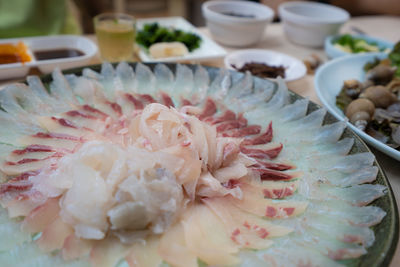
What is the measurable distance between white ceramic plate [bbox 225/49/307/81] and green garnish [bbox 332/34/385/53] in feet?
1.84

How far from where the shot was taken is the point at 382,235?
918 millimetres

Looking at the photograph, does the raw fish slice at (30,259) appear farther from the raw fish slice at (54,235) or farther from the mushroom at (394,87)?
the mushroom at (394,87)

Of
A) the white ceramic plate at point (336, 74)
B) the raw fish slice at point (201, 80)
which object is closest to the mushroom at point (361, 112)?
the white ceramic plate at point (336, 74)

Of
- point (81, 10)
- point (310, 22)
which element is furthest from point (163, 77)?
point (81, 10)

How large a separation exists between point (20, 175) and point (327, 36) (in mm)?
2430

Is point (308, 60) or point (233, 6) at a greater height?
point (233, 6)

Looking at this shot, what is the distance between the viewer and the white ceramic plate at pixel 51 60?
1.87m

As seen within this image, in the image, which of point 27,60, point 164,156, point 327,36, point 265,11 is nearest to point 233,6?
point 265,11

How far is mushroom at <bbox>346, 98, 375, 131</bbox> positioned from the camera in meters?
1.54

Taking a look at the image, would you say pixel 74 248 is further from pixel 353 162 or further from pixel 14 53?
pixel 14 53

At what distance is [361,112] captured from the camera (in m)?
1.58

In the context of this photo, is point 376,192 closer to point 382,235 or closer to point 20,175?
point 382,235

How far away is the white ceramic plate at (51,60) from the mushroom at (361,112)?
1.44 m

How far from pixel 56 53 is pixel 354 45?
6.94 feet
